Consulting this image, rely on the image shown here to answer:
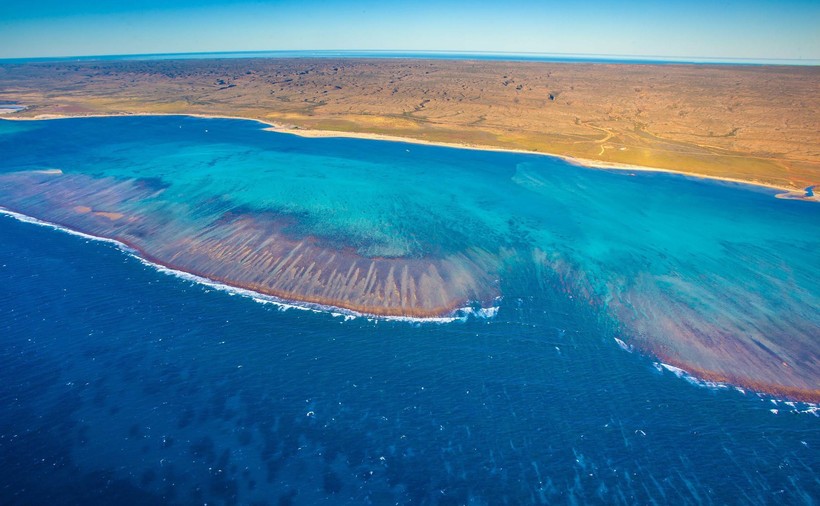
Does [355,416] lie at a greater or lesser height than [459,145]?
lesser

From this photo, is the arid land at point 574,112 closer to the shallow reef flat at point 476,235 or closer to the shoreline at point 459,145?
the shoreline at point 459,145

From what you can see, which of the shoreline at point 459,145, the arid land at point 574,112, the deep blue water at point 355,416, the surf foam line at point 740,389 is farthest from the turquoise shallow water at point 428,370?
the arid land at point 574,112

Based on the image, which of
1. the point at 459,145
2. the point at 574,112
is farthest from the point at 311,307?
the point at 574,112

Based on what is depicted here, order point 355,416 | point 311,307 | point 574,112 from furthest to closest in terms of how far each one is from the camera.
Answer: point 574,112, point 311,307, point 355,416

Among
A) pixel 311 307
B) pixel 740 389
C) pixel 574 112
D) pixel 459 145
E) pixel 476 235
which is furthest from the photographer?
pixel 574 112

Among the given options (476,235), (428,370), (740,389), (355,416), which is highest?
(476,235)

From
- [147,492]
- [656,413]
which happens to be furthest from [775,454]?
[147,492]

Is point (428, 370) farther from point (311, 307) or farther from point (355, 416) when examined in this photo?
point (311, 307)
